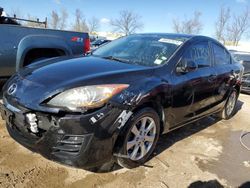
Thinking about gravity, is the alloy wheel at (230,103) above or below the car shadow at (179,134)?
above

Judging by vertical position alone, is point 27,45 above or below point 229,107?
above

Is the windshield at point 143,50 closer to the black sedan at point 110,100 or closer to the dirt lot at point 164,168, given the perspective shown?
the black sedan at point 110,100

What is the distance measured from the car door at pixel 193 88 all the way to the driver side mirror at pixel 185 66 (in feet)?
0.05

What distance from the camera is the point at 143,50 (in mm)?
3996

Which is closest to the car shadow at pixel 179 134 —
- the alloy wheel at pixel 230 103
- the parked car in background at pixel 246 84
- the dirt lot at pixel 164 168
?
the dirt lot at pixel 164 168

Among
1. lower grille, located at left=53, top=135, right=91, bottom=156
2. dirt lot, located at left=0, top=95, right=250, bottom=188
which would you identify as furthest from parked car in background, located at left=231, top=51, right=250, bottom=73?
lower grille, located at left=53, top=135, right=91, bottom=156

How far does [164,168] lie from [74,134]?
1.33m

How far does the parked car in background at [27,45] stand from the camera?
5043 millimetres

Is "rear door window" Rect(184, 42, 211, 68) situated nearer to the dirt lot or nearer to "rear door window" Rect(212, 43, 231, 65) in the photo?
"rear door window" Rect(212, 43, 231, 65)

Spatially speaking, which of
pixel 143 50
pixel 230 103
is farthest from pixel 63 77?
pixel 230 103

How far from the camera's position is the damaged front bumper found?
265cm

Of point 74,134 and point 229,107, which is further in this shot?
point 229,107

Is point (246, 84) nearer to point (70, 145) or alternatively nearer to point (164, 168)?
point (164, 168)

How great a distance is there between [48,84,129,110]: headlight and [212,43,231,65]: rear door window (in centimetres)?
258
